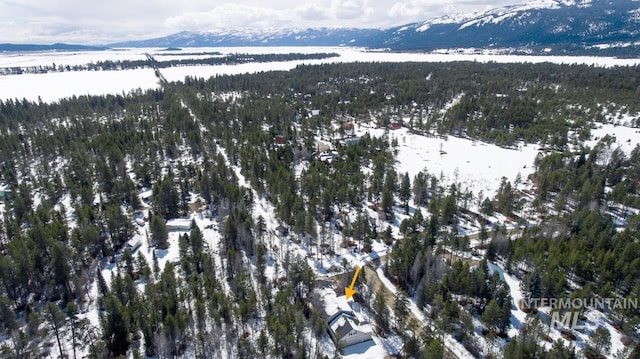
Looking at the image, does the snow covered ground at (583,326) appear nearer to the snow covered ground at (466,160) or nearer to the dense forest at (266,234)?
the dense forest at (266,234)

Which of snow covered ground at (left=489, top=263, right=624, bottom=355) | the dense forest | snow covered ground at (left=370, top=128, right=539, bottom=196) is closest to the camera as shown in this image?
snow covered ground at (left=489, top=263, right=624, bottom=355)

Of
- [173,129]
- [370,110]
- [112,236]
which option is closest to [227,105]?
[173,129]

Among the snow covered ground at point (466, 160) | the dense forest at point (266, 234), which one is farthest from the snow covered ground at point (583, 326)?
the snow covered ground at point (466, 160)

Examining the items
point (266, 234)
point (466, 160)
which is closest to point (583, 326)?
point (266, 234)

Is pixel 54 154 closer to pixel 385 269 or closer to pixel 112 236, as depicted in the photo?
pixel 112 236

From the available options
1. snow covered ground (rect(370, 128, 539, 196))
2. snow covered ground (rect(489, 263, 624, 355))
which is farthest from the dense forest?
snow covered ground (rect(370, 128, 539, 196))

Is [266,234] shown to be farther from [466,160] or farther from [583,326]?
[466,160]

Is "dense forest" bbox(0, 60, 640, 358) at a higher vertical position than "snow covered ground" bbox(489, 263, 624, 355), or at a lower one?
higher

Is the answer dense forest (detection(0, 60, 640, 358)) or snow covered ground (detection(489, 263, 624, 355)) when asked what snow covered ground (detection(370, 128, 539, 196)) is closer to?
dense forest (detection(0, 60, 640, 358))

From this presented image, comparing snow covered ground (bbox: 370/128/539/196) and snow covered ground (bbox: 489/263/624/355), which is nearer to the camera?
snow covered ground (bbox: 489/263/624/355)
